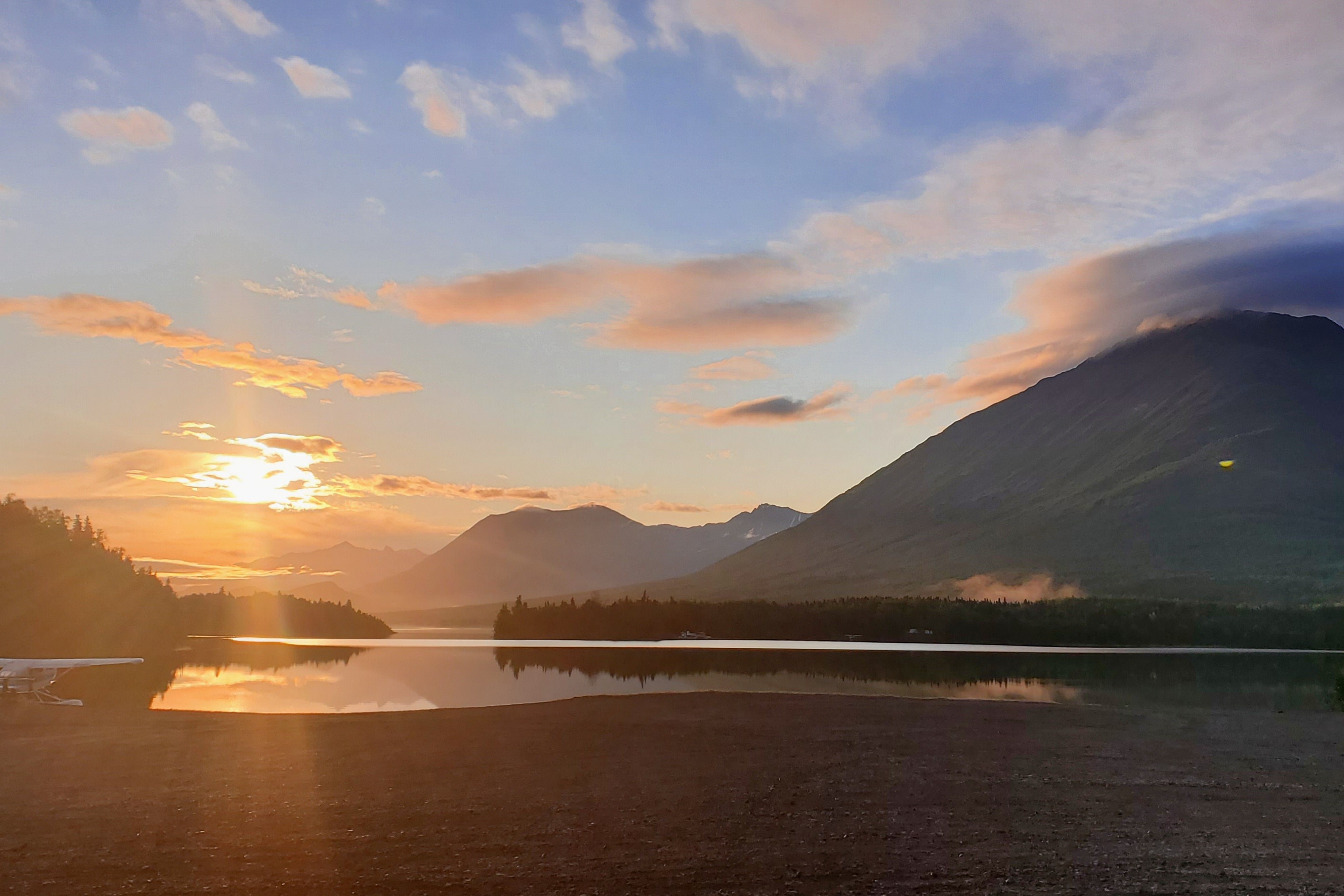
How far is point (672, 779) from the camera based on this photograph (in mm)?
17062

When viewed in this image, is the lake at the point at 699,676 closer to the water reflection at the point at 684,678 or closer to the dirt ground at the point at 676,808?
the water reflection at the point at 684,678

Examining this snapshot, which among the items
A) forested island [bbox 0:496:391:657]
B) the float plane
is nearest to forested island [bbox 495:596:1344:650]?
forested island [bbox 0:496:391:657]

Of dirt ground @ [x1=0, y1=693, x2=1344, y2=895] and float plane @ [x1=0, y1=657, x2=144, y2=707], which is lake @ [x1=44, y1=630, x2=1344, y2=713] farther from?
dirt ground @ [x1=0, y1=693, x2=1344, y2=895]

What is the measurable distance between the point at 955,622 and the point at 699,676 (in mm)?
72440

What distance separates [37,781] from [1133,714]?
27.3m

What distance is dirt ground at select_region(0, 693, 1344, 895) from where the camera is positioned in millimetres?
11062

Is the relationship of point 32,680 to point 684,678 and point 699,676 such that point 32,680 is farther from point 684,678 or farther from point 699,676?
point 699,676

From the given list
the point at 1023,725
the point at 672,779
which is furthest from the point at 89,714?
the point at 1023,725

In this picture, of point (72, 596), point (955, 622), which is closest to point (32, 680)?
point (72, 596)

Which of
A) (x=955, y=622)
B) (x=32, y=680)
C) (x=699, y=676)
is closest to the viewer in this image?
(x=32, y=680)

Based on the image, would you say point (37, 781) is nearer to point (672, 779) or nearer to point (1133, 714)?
point (672, 779)

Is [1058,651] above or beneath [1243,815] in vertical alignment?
beneath

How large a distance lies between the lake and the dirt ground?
12270mm

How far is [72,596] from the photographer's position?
9650 centimetres
